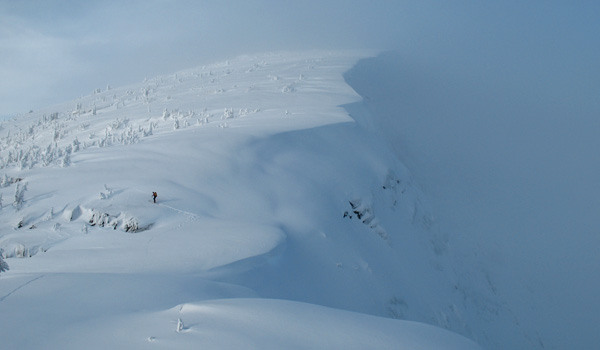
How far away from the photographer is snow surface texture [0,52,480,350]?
2150 mm

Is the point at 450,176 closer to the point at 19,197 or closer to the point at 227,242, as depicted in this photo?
the point at 227,242

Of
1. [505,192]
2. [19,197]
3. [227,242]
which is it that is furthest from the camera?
[505,192]

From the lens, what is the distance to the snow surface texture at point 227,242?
215 centimetres

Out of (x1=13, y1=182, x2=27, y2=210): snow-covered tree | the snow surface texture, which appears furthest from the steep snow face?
(x1=13, y1=182, x2=27, y2=210): snow-covered tree

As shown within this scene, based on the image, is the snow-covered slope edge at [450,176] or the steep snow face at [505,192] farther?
the steep snow face at [505,192]

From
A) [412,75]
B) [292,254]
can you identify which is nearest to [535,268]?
[292,254]

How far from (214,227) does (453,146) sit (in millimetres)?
14129

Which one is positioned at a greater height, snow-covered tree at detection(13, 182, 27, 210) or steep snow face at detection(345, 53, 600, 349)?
steep snow face at detection(345, 53, 600, 349)

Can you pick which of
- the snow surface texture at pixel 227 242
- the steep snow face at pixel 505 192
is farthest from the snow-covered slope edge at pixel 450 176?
the snow surface texture at pixel 227 242

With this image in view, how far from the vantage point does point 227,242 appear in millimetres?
3977

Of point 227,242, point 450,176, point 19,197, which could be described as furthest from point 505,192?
point 19,197

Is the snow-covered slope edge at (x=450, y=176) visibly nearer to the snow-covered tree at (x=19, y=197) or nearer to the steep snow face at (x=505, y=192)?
the steep snow face at (x=505, y=192)

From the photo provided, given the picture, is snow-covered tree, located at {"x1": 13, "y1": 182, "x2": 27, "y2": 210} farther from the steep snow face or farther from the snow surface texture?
the steep snow face

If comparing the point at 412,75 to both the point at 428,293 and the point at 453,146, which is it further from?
the point at 428,293
